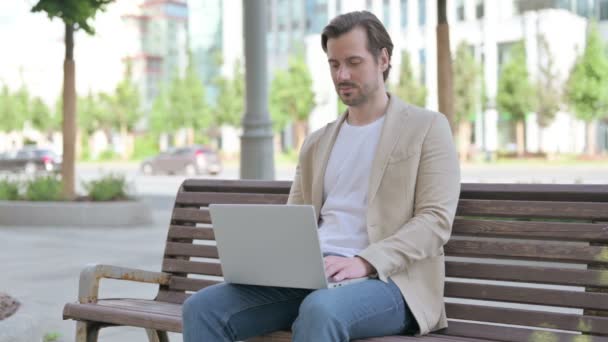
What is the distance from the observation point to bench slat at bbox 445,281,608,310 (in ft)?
10.1

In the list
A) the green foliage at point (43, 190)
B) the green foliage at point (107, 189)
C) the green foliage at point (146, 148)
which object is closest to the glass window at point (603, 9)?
the green foliage at point (146, 148)

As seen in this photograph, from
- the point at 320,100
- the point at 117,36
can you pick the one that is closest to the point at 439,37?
the point at 320,100

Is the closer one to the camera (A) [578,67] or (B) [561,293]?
(B) [561,293]

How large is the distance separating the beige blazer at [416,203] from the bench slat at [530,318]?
0.16m

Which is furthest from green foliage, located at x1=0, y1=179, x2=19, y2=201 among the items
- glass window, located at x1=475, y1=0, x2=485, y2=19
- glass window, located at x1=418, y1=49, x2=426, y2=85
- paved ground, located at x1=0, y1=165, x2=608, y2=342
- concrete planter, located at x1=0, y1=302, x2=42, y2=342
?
glass window, located at x1=418, y1=49, x2=426, y2=85

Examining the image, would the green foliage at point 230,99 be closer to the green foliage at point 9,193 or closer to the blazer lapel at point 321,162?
the green foliage at point 9,193

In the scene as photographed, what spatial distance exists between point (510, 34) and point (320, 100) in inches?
562

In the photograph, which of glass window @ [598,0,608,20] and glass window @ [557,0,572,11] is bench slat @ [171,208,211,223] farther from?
glass window @ [557,0,572,11]

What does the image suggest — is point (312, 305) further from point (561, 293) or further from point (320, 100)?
point (320, 100)

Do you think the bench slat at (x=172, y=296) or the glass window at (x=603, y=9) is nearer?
the bench slat at (x=172, y=296)

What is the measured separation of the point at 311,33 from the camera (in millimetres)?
64750

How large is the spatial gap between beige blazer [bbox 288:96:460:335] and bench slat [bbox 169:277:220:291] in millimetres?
1199

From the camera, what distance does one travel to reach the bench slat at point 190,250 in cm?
409

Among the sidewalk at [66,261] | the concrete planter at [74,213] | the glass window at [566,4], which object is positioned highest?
the glass window at [566,4]
